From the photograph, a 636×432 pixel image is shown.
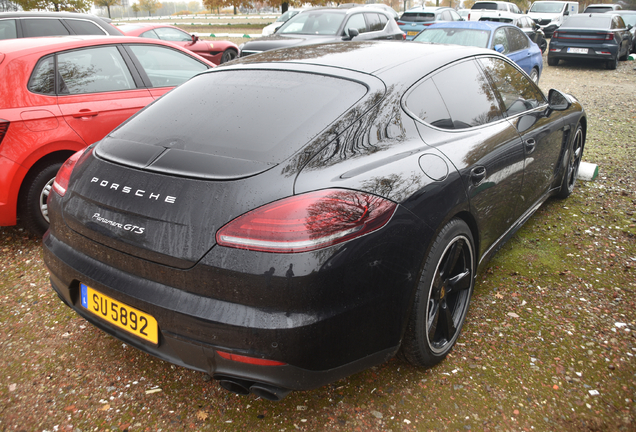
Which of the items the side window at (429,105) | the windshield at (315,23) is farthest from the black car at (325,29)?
the side window at (429,105)

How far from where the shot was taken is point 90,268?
208cm

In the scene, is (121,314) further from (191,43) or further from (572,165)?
(191,43)

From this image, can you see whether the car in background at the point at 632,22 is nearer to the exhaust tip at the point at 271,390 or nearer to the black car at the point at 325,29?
the black car at the point at 325,29

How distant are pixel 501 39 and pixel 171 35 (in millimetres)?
7447

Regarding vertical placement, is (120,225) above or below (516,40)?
below

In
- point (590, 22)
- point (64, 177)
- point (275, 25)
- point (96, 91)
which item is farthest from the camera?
point (275, 25)

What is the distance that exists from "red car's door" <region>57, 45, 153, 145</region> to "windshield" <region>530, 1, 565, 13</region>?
86.7 ft

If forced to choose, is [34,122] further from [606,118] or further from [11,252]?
[606,118]

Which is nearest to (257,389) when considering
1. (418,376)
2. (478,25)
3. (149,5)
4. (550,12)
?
(418,376)

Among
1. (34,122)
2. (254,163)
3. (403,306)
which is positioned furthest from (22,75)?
(403,306)

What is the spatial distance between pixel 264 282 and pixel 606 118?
29.1ft

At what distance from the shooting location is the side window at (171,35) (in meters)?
10.9

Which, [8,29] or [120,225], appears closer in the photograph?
[120,225]

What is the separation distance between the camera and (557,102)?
392 cm
